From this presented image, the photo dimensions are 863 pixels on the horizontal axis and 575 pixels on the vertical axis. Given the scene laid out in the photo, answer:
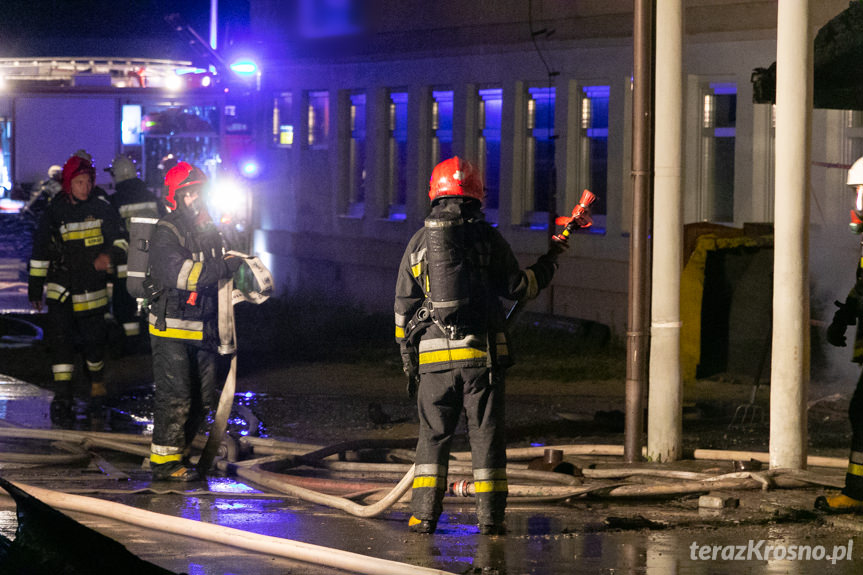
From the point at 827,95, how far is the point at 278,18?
1326cm

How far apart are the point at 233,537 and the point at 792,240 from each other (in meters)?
3.61

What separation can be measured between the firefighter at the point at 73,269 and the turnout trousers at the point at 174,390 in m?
2.82

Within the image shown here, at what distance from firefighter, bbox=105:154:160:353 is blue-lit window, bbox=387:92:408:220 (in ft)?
23.4

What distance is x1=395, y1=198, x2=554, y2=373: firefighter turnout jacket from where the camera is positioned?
19.8 feet

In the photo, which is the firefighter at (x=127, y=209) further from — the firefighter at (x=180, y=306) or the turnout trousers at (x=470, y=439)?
the turnout trousers at (x=470, y=439)

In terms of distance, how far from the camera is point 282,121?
22.2m

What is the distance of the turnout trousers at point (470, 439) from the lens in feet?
19.8

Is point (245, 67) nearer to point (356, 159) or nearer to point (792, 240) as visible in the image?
point (356, 159)

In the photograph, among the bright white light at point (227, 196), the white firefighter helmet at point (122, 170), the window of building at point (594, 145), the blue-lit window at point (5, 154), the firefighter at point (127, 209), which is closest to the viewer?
the firefighter at point (127, 209)

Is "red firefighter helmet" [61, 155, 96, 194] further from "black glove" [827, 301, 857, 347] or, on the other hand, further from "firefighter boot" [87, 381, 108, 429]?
"black glove" [827, 301, 857, 347]

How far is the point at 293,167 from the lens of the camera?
21516mm

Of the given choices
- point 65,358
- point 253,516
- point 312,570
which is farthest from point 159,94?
point 312,570

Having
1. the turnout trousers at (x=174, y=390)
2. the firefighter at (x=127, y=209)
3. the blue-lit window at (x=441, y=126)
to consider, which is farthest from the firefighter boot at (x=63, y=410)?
the blue-lit window at (x=441, y=126)

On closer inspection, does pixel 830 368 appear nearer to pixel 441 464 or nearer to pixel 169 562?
pixel 441 464
